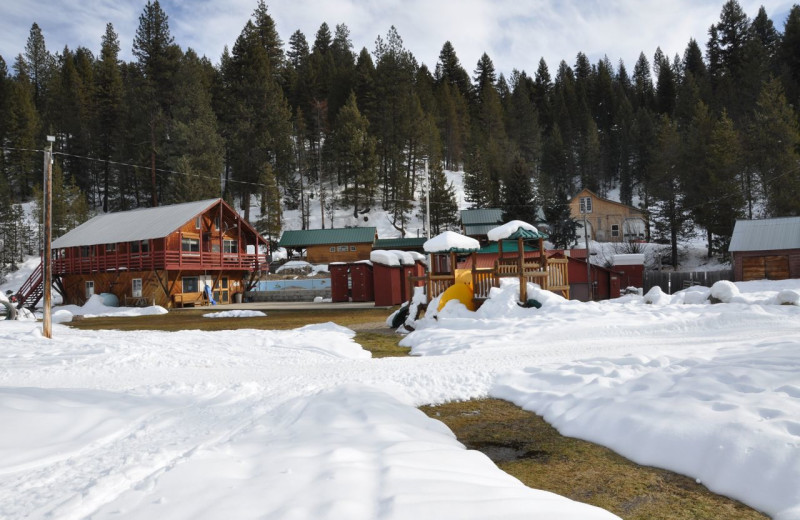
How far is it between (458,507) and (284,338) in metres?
10.7

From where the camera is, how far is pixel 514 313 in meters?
15.2

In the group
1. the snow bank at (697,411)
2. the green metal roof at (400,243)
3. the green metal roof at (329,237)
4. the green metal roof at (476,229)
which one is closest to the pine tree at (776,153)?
the green metal roof at (476,229)

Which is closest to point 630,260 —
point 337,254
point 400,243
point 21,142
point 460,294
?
point 460,294

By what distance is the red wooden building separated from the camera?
3219 cm

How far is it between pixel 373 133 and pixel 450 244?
48.1 metres

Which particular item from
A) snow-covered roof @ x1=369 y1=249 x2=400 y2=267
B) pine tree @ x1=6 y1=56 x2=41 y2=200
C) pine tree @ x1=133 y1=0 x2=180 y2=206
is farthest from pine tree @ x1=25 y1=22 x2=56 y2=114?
snow-covered roof @ x1=369 y1=249 x2=400 y2=267

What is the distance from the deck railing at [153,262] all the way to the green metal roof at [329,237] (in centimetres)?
1146

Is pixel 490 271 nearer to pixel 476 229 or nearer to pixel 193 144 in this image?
pixel 476 229

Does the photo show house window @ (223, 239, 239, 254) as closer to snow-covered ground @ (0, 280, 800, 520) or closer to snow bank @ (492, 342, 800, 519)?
snow-covered ground @ (0, 280, 800, 520)

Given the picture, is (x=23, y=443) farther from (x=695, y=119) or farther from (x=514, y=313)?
(x=695, y=119)

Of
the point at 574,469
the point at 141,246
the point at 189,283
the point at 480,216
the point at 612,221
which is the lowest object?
the point at 574,469

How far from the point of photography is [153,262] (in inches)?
1244

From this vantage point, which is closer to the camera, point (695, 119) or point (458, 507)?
point (458, 507)

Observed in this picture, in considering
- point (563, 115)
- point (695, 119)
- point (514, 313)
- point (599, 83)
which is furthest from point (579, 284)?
point (599, 83)
